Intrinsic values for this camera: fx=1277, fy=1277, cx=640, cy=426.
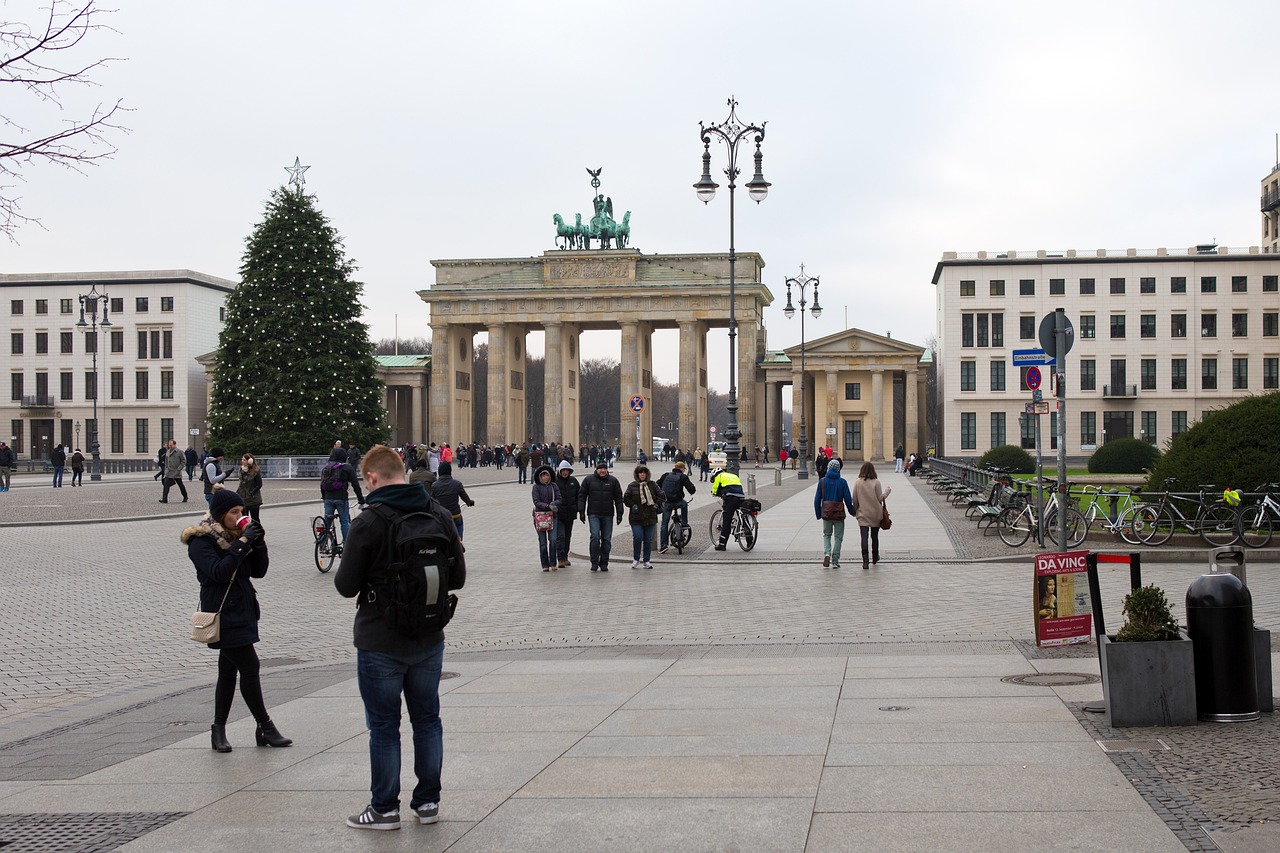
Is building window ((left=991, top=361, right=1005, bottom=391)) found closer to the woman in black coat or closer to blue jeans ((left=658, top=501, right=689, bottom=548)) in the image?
blue jeans ((left=658, top=501, right=689, bottom=548))

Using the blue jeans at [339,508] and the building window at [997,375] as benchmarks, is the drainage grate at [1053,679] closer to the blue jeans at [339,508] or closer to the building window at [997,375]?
the blue jeans at [339,508]

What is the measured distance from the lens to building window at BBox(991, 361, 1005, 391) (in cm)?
9162

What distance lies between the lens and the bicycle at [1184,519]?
21.0m

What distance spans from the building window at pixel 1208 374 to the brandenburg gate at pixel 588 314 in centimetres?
3265

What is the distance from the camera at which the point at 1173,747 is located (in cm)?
721

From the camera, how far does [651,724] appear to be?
8.27 m

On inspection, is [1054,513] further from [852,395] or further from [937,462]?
[852,395]

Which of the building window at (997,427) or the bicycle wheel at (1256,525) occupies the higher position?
the building window at (997,427)

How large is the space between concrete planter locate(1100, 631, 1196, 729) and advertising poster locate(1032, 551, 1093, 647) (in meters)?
3.10

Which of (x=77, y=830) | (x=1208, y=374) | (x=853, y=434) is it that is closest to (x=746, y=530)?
(x=77, y=830)

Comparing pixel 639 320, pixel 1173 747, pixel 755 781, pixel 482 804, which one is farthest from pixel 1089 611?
pixel 639 320

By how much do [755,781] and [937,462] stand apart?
59600 mm

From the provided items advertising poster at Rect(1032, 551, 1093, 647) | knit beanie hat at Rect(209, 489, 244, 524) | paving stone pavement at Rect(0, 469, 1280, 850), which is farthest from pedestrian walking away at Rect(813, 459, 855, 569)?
knit beanie hat at Rect(209, 489, 244, 524)

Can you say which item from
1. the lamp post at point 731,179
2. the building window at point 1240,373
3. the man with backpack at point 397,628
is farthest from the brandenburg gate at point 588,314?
the man with backpack at point 397,628
